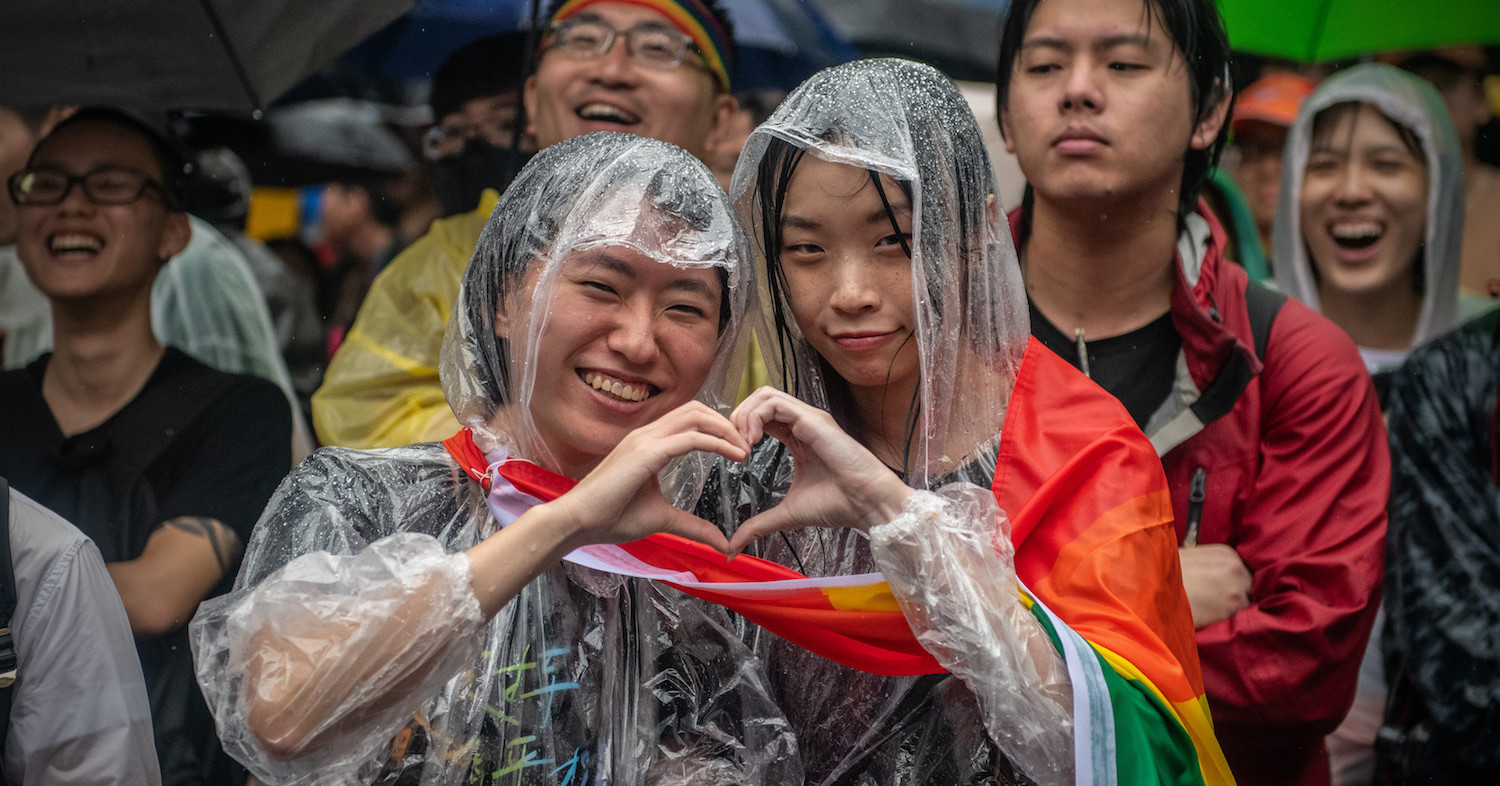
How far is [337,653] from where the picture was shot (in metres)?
1.59

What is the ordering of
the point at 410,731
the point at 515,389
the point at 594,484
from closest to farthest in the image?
the point at 594,484, the point at 410,731, the point at 515,389

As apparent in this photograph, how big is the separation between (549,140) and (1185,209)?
1.52 meters

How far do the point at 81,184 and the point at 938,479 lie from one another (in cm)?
214

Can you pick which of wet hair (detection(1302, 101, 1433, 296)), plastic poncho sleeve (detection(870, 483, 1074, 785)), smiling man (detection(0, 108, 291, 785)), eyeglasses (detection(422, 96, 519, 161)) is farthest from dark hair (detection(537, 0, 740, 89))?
plastic poncho sleeve (detection(870, 483, 1074, 785))

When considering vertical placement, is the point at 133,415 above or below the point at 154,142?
below

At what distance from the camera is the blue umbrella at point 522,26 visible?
11.2 ft

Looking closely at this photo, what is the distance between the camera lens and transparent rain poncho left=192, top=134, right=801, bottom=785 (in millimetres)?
1609

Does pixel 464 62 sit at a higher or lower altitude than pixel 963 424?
higher

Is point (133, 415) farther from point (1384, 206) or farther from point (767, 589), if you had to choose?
point (1384, 206)

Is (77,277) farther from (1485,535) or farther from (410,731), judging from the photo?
(1485,535)

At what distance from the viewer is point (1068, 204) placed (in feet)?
8.42

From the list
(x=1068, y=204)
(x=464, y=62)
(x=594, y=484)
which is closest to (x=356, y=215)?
(x=464, y=62)

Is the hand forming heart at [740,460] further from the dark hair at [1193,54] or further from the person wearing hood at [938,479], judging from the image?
the dark hair at [1193,54]

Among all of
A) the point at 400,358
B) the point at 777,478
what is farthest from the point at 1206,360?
the point at 400,358
